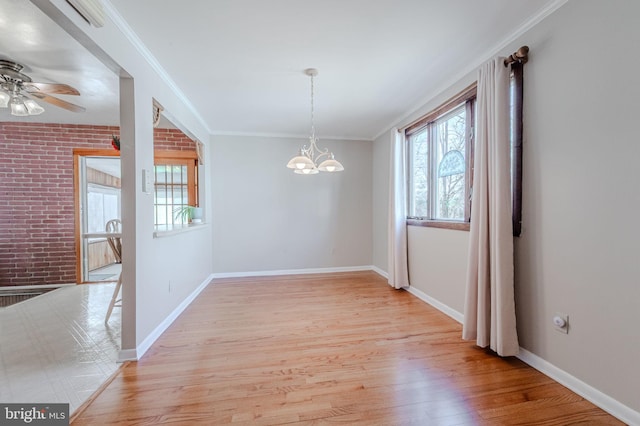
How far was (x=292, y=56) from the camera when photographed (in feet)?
7.29

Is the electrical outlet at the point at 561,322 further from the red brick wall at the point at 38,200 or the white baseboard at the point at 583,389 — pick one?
the red brick wall at the point at 38,200

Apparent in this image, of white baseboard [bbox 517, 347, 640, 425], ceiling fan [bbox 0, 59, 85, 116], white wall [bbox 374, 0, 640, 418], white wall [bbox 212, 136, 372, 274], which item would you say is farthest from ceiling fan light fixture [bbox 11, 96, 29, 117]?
white baseboard [bbox 517, 347, 640, 425]

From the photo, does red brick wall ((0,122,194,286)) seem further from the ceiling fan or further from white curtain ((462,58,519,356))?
white curtain ((462,58,519,356))

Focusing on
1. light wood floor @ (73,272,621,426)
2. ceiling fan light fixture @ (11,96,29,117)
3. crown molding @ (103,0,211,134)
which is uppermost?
crown molding @ (103,0,211,134)

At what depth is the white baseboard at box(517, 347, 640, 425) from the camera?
1352 mm

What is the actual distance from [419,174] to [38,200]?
5.89m

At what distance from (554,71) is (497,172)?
75 cm

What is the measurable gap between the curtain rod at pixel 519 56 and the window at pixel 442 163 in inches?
16.1

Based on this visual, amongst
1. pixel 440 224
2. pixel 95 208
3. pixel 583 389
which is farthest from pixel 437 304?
pixel 95 208

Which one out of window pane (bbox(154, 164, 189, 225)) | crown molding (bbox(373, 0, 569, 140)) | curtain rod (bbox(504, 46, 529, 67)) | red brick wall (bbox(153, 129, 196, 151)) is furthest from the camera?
window pane (bbox(154, 164, 189, 225))

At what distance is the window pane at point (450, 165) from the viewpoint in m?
2.71

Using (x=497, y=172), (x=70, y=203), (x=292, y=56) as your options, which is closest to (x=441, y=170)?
(x=497, y=172)

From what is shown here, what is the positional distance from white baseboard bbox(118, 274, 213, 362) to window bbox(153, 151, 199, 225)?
65.1 inches

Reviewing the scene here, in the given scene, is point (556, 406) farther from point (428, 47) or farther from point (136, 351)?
point (136, 351)
